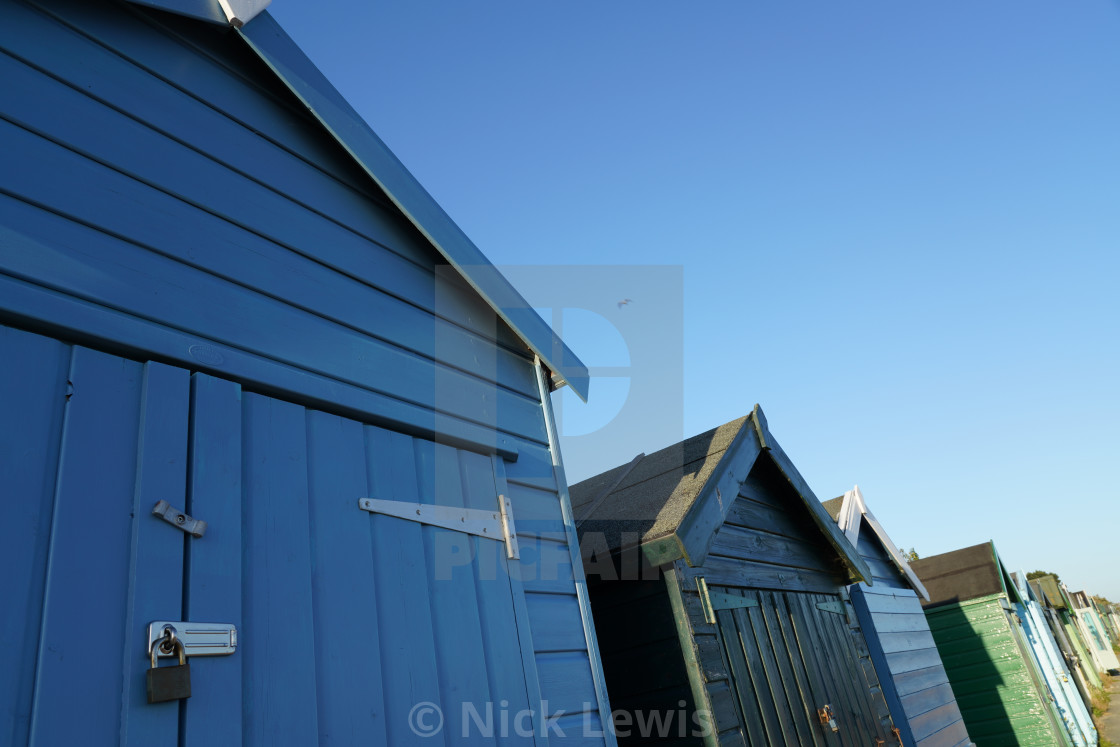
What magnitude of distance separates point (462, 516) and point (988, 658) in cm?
1374

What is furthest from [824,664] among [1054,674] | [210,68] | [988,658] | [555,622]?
[1054,674]

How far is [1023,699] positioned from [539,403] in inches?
509

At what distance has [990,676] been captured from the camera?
12.7 m

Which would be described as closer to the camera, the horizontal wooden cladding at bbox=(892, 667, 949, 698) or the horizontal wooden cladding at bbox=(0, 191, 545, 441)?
the horizontal wooden cladding at bbox=(0, 191, 545, 441)

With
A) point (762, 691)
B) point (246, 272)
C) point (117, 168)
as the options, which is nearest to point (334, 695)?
point (246, 272)

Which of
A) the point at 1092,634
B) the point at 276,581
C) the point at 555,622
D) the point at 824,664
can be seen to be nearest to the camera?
the point at 276,581

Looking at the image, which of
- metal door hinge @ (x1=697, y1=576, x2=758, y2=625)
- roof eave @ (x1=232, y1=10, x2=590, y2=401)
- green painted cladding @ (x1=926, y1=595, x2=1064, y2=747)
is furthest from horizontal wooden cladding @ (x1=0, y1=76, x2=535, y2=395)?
green painted cladding @ (x1=926, y1=595, x2=1064, y2=747)

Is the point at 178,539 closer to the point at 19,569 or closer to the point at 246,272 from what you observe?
the point at 19,569

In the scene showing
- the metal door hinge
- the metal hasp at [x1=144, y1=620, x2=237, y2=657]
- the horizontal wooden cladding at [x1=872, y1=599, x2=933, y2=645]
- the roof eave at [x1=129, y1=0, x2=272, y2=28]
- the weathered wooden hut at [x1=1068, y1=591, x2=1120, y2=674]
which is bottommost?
the weathered wooden hut at [x1=1068, y1=591, x2=1120, y2=674]

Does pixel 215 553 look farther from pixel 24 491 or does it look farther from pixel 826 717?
pixel 826 717

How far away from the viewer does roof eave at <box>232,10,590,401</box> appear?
3.01 m

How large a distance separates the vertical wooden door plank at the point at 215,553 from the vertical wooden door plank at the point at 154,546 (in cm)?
4

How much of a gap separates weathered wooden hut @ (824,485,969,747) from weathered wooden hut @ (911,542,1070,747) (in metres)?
3.39

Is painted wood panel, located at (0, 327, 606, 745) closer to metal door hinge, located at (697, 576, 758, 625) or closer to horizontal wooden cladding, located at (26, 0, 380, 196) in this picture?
horizontal wooden cladding, located at (26, 0, 380, 196)
